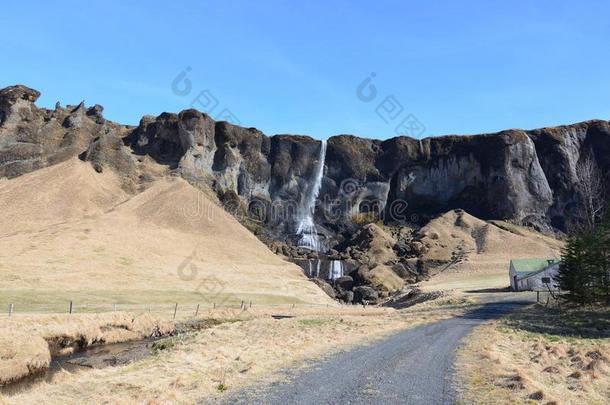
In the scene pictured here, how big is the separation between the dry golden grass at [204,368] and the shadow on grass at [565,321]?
10542mm

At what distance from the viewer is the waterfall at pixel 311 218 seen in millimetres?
138788

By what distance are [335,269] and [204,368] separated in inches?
3589

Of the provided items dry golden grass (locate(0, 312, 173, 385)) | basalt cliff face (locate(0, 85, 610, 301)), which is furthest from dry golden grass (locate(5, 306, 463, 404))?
basalt cliff face (locate(0, 85, 610, 301))

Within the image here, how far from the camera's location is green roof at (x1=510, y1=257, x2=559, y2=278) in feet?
250

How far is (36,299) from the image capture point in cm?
4562

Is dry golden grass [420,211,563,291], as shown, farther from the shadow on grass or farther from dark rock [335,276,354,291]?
the shadow on grass

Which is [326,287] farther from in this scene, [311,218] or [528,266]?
[311,218]

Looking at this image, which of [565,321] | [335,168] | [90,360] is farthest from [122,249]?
[335,168]

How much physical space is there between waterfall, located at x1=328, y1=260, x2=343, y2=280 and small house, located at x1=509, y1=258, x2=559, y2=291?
1529 inches

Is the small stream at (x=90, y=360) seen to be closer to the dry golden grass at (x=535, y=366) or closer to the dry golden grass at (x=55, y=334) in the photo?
the dry golden grass at (x=55, y=334)

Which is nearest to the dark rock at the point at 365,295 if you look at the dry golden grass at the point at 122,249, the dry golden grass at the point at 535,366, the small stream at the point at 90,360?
the dry golden grass at the point at 122,249

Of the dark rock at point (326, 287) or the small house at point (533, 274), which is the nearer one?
the small house at point (533, 274)

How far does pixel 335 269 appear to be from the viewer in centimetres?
10944

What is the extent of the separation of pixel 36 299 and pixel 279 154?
384 ft
